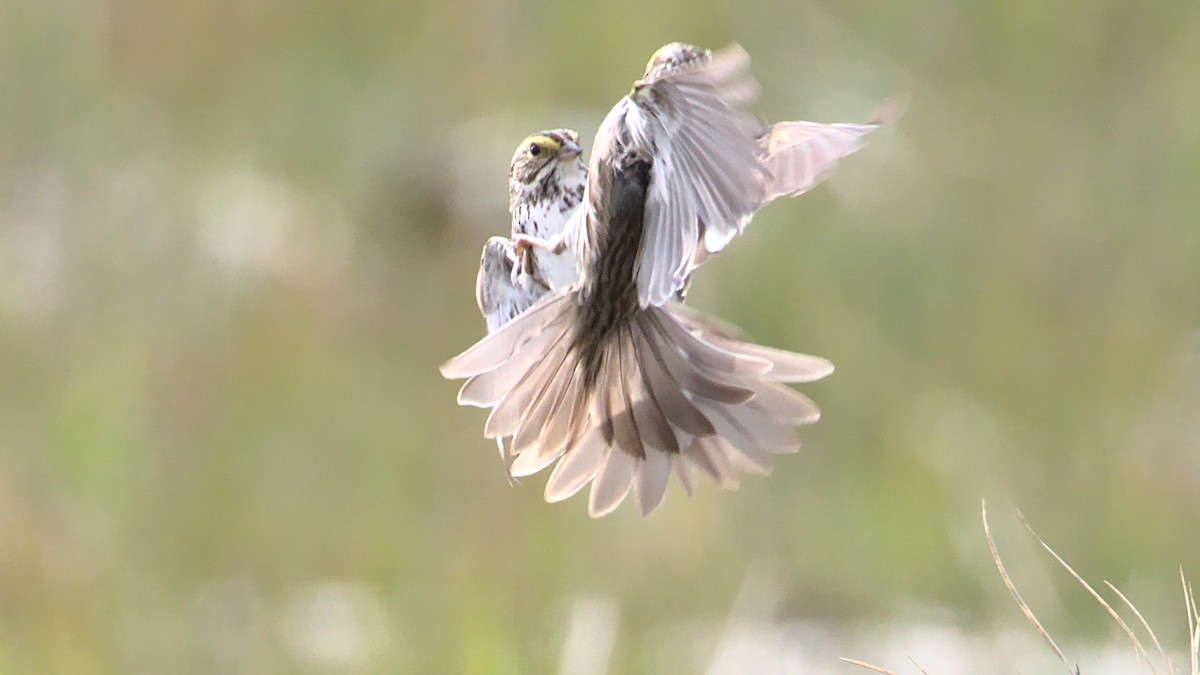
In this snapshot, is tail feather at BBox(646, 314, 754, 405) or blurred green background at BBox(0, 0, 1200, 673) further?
blurred green background at BBox(0, 0, 1200, 673)

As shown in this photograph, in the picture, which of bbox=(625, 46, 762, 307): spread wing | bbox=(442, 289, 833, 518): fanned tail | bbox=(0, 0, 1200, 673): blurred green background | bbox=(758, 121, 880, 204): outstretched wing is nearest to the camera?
bbox=(625, 46, 762, 307): spread wing

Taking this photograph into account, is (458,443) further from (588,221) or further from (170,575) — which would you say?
(588,221)

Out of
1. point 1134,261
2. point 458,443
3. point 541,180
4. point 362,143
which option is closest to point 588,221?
point 541,180

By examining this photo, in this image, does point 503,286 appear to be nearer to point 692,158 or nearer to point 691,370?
point 691,370

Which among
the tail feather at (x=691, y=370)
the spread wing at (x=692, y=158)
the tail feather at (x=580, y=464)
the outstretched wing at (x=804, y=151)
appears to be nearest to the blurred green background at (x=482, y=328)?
the tail feather at (x=580, y=464)

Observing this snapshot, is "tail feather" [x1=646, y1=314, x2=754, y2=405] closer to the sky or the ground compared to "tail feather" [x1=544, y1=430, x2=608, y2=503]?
closer to the sky

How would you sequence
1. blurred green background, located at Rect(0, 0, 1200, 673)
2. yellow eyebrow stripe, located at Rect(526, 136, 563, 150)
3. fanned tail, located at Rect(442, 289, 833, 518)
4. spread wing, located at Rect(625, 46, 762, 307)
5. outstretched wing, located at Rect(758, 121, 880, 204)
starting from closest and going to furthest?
spread wing, located at Rect(625, 46, 762, 307), outstretched wing, located at Rect(758, 121, 880, 204), fanned tail, located at Rect(442, 289, 833, 518), yellow eyebrow stripe, located at Rect(526, 136, 563, 150), blurred green background, located at Rect(0, 0, 1200, 673)

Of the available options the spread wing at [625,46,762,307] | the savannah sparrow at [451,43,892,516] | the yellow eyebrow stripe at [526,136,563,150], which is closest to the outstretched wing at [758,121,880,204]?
the savannah sparrow at [451,43,892,516]

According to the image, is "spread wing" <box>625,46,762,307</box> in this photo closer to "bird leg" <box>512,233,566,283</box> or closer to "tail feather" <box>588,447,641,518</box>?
"bird leg" <box>512,233,566,283</box>
